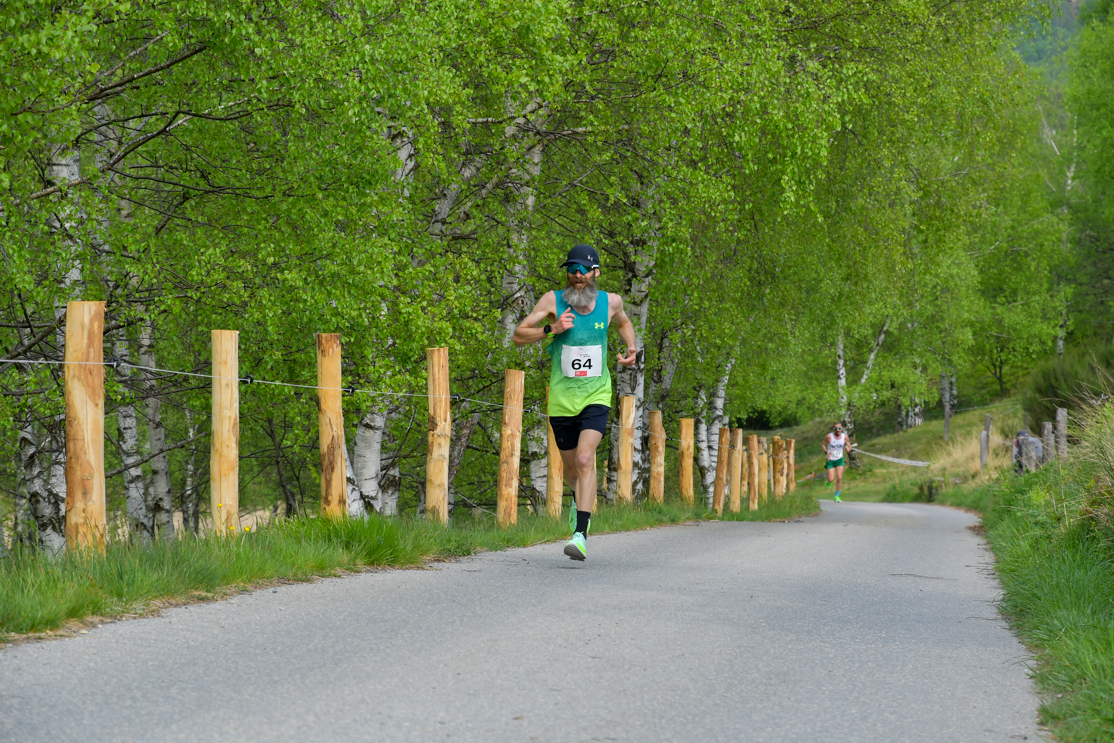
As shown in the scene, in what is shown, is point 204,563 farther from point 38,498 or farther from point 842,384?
point 842,384

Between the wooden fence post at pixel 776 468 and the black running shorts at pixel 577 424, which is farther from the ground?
the black running shorts at pixel 577 424

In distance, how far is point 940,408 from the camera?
6494cm

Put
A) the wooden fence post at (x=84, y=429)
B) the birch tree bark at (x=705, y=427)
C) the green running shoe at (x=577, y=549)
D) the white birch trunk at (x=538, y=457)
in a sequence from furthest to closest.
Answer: the birch tree bark at (x=705, y=427), the white birch trunk at (x=538, y=457), the green running shoe at (x=577, y=549), the wooden fence post at (x=84, y=429)

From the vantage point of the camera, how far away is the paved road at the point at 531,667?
367 cm

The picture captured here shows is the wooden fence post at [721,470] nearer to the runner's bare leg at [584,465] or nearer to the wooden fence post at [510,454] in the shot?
the wooden fence post at [510,454]

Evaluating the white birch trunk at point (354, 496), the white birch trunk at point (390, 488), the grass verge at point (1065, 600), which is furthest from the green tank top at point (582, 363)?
the white birch trunk at point (390, 488)

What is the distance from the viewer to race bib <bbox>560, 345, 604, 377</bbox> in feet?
28.1

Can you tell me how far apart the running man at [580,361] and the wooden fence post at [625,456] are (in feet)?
21.2

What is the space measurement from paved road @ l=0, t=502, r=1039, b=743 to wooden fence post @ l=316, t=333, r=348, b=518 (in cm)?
115

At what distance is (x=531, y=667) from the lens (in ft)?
14.9

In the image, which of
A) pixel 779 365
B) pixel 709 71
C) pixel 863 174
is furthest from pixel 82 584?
pixel 779 365

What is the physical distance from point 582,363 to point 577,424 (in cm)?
52

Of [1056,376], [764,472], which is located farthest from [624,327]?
[1056,376]

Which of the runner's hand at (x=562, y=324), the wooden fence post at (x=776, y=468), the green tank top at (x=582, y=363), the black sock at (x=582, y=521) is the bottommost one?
the wooden fence post at (x=776, y=468)
